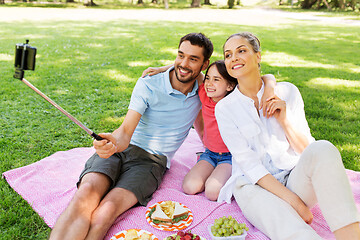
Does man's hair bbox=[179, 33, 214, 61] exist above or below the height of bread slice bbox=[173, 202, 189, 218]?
above

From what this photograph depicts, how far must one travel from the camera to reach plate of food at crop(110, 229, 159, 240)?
2.53 meters

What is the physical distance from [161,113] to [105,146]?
0.87 meters

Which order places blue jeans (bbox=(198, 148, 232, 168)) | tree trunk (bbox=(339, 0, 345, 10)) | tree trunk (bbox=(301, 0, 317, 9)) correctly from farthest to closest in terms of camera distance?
tree trunk (bbox=(301, 0, 317, 9)), tree trunk (bbox=(339, 0, 345, 10)), blue jeans (bbox=(198, 148, 232, 168))

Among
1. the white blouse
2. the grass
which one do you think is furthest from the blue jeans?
the grass

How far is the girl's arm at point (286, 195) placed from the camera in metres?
2.64

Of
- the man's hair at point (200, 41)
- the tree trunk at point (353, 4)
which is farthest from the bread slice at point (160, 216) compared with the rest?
the tree trunk at point (353, 4)

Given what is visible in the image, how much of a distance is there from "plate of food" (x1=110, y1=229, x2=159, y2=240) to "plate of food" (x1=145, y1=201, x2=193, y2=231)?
19 cm

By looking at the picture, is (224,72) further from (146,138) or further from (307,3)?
(307,3)

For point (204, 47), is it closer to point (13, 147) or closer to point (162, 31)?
point (13, 147)

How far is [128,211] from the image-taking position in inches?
119

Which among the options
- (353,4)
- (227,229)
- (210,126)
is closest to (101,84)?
(210,126)

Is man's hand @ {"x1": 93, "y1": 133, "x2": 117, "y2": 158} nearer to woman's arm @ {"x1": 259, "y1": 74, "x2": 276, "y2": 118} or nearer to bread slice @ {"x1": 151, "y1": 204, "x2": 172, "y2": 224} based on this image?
bread slice @ {"x1": 151, "y1": 204, "x2": 172, "y2": 224}

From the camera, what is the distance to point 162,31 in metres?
14.5

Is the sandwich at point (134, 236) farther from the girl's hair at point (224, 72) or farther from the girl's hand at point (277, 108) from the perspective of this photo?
the girl's hair at point (224, 72)
